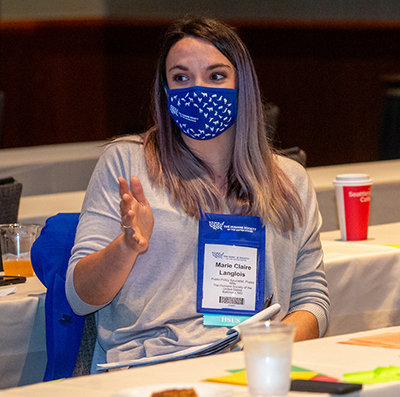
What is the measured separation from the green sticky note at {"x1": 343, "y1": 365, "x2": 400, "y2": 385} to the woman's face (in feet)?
2.90

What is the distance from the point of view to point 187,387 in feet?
2.95

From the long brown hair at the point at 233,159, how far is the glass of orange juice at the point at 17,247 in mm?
481

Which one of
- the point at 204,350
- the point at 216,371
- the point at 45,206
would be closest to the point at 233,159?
the point at 204,350

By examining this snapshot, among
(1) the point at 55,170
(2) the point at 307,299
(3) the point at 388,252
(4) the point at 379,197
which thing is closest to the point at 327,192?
(4) the point at 379,197

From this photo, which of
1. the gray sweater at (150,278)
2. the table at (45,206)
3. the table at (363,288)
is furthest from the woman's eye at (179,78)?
the table at (45,206)

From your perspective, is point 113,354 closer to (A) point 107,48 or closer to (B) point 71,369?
(B) point 71,369

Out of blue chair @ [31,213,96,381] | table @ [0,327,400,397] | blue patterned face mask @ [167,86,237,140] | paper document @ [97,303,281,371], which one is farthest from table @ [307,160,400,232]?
table @ [0,327,400,397]

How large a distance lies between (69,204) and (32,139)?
13.0 ft

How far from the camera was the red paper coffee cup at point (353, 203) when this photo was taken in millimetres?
2189

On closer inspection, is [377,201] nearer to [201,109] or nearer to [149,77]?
[201,109]

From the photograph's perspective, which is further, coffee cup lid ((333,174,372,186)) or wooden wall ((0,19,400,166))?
wooden wall ((0,19,400,166))

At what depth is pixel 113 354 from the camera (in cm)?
149

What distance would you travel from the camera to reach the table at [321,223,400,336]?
6.51 ft

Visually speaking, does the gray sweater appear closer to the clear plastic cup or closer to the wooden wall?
the clear plastic cup
